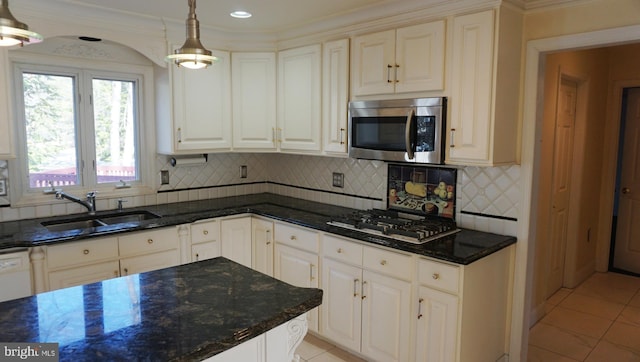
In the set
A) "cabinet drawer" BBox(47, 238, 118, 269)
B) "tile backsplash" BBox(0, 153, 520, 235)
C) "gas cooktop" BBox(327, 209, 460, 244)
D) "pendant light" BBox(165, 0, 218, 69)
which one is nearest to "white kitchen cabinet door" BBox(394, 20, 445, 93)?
"tile backsplash" BBox(0, 153, 520, 235)

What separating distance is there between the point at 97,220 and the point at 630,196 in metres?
5.34

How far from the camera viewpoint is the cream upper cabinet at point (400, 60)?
2.71 meters

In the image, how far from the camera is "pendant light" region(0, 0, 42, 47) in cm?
137

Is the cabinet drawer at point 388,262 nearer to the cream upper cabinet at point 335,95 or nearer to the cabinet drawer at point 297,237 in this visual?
the cabinet drawer at point 297,237

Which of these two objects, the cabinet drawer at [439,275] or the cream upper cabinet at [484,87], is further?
the cream upper cabinet at [484,87]

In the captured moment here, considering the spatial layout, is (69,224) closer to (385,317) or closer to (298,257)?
(298,257)

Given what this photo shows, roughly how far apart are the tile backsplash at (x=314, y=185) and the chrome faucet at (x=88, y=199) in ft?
0.26

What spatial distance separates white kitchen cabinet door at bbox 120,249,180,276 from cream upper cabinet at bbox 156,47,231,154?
870 mm

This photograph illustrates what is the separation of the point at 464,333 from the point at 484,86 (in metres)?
1.45

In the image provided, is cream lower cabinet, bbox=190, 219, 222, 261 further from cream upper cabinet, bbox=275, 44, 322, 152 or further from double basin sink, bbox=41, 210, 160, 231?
cream upper cabinet, bbox=275, 44, 322, 152

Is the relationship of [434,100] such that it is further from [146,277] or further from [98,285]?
[98,285]

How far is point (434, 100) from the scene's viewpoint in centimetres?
271

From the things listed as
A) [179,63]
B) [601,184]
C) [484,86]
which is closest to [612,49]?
[601,184]

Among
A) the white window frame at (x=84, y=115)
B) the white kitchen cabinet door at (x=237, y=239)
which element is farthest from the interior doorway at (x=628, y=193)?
the white window frame at (x=84, y=115)
